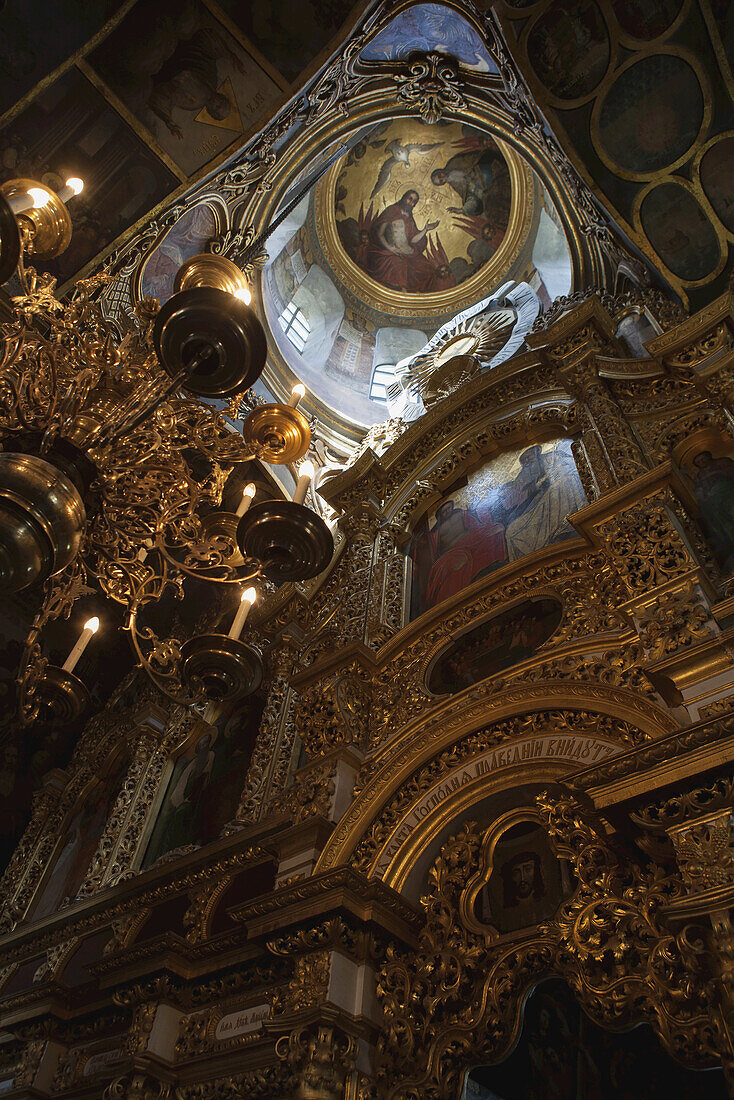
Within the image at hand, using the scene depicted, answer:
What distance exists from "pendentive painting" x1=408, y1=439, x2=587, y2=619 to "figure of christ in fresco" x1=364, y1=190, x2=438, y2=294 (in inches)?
→ 286

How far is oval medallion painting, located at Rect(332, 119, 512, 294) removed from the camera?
40.2 feet

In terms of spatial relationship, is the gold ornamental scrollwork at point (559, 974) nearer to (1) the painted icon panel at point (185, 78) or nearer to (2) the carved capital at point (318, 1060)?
(2) the carved capital at point (318, 1060)

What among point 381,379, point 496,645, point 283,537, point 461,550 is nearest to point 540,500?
point 461,550

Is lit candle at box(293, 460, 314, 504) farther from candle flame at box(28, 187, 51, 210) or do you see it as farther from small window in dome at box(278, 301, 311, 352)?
small window in dome at box(278, 301, 311, 352)

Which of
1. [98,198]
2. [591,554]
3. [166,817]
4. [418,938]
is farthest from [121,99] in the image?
[418,938]

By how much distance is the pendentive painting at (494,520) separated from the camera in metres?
6.16

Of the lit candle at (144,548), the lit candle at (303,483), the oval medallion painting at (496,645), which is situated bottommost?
the oval medallion painting at (496,645)

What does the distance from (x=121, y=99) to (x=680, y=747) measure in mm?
7827

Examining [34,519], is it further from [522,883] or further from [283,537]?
[522,883]

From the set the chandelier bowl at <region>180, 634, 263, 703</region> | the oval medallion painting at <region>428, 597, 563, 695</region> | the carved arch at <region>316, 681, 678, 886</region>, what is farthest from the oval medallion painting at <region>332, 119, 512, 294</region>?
the chandelier bowl at <region>180, 634, 263, 703</region>

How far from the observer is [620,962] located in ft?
11.0

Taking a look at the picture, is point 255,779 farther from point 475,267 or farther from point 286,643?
point 475,267

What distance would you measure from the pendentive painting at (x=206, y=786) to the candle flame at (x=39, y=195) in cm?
521

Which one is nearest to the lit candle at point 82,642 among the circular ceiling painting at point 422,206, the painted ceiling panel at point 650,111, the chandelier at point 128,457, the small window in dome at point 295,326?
the chandelier at point 128,457
